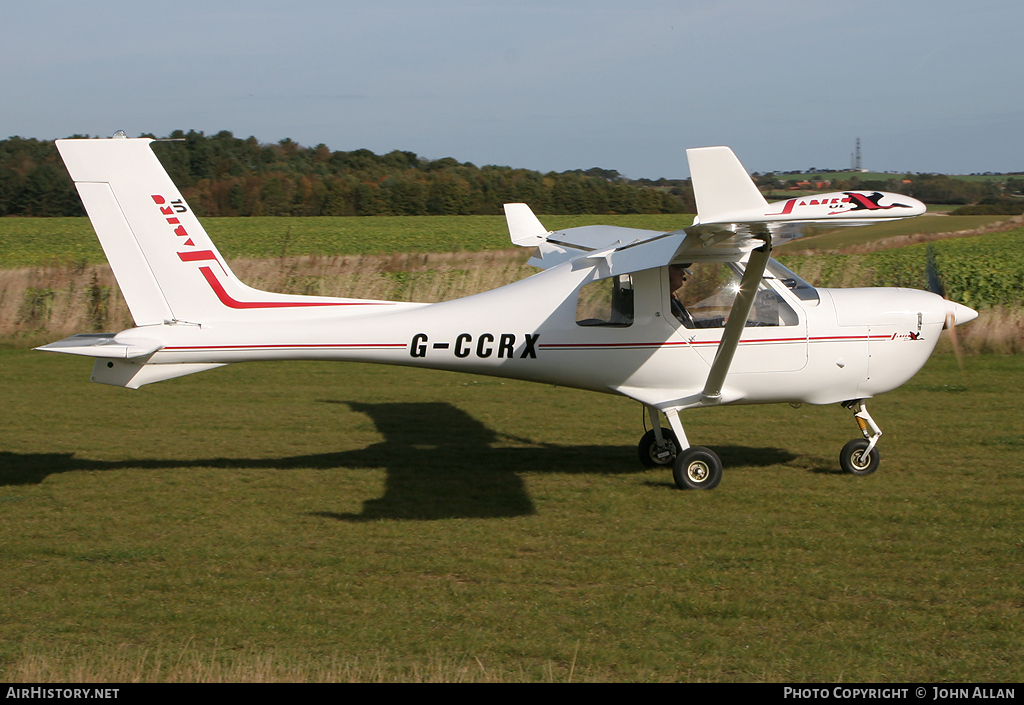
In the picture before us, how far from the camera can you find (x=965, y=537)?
6.93 m

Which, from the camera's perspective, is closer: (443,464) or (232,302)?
(232,302)

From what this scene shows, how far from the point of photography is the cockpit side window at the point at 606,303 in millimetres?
8555

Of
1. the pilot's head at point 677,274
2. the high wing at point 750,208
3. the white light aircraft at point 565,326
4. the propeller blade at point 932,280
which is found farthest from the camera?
the propeller blade at point 932,280

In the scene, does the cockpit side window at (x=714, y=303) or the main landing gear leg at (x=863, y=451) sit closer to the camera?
the cockpit side window at (x=714, y=303)

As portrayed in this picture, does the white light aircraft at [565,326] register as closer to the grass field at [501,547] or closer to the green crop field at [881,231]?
the green crop field at [881,231]

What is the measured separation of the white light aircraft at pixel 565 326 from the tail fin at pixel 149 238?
0.01 metres

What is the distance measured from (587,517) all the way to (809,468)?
2853 millimetres

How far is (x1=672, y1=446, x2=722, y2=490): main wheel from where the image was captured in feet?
27.3

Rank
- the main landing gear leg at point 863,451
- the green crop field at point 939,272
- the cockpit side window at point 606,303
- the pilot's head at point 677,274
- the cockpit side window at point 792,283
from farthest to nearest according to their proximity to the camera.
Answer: the green crop field at point 939,272 < the main landing gear leg at point 863,451 < the cockpit side window at point 792,283 < the cockpit side window at point 606,303 < the pilot's head at point 677,274

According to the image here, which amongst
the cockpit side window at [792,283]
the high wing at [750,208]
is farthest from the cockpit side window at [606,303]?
the cockpit side window at [792,283]

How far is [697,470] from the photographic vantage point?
27.5 ft

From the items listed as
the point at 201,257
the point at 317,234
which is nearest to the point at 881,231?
the point at 201,257

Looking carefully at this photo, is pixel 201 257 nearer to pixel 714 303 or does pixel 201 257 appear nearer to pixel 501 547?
pixel 501 547

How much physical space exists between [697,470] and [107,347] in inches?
209
